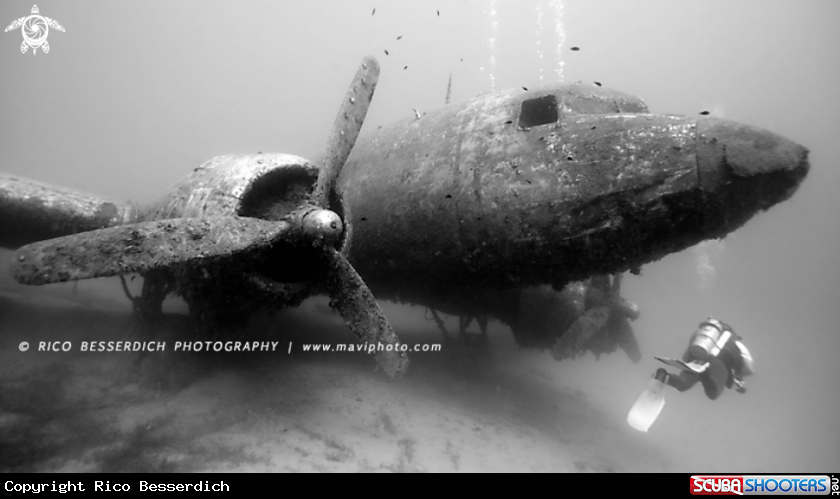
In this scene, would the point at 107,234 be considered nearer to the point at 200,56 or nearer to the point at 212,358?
the point at 212,358

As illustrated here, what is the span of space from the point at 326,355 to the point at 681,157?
616 cm

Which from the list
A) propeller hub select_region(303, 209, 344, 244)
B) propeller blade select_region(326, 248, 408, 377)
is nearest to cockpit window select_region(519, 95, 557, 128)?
propeller hub select_region(303, 209, 344, 244)

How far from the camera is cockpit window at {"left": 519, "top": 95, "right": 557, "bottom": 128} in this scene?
5086 millimetres

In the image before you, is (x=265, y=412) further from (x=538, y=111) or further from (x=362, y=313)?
(x=538, y=111)

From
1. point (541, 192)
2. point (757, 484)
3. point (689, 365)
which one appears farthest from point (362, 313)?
point (689, 365)

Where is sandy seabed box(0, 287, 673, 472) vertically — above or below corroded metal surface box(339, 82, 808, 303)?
below

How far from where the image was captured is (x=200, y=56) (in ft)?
390

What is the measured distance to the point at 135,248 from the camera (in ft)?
9.75

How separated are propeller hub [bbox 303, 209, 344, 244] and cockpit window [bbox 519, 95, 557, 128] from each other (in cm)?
309

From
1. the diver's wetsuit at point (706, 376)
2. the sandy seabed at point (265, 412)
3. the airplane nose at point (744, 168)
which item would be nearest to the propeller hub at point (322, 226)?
the sandy seabed at point (265, 412)

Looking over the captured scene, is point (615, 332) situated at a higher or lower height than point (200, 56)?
lower

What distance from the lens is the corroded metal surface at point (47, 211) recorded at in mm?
5814

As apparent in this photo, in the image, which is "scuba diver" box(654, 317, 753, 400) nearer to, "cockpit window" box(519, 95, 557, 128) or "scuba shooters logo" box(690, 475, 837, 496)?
"scuba shooters logo" box(690, 475, 837, 496)

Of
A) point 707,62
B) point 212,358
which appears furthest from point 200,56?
point 212,358
